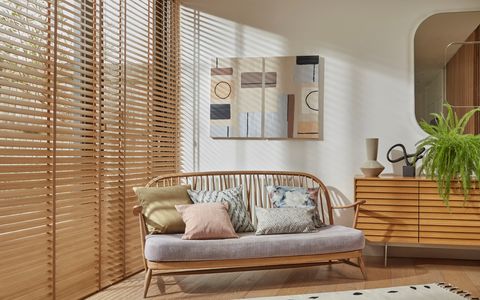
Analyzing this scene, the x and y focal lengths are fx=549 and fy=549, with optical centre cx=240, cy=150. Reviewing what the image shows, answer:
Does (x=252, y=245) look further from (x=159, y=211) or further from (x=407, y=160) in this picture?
(x=407, y=160)

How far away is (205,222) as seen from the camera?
4027 millimetres

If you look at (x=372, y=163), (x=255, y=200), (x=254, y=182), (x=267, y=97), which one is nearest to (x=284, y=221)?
(x=255, y=200)

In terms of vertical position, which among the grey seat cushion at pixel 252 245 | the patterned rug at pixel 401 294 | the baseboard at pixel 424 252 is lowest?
the patterned rug at pixel 401 294

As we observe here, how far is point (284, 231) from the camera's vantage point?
4.23 m

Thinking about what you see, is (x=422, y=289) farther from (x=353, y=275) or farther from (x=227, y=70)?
(x=227, y=70)

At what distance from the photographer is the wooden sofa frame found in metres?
3.94

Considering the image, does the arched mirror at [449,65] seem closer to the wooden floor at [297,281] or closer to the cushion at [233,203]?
the wooden floor at [297,281]

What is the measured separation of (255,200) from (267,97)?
1.03 meters

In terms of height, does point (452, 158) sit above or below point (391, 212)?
above

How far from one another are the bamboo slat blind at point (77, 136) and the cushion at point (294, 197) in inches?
43.1

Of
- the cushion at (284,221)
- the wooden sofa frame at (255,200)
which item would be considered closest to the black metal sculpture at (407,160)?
the wooden sofa frame at (255,200)

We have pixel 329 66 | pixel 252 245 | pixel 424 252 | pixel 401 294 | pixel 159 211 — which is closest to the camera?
pixel 401 294

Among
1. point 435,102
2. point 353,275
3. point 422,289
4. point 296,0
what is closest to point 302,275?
point 353,275

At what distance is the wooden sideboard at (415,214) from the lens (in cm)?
457
